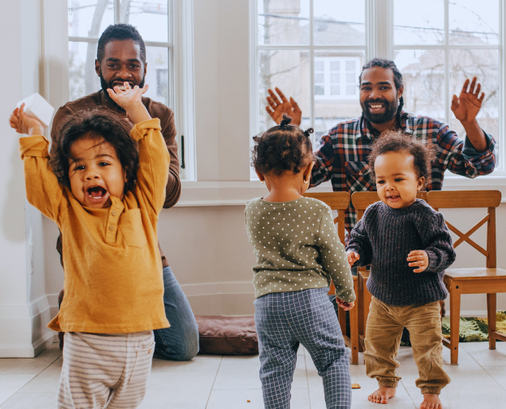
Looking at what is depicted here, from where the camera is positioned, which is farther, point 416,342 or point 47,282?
point 47,282

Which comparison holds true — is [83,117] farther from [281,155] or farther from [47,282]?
[47,282]

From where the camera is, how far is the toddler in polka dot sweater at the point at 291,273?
1369mm

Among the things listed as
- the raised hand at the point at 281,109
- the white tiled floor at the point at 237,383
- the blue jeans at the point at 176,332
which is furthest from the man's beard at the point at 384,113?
the blue jeans at the point at 176,332

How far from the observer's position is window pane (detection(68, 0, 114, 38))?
9.77ft

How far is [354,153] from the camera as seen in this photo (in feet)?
8.82

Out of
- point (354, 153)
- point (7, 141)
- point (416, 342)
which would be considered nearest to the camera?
point (416, 342)

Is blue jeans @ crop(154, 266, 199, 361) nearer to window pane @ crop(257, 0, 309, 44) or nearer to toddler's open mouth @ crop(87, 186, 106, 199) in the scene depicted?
toddler's open mouth @ crop(87, 186, 106, 199)

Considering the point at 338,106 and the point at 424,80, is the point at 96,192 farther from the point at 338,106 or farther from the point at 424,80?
the point at 424,80

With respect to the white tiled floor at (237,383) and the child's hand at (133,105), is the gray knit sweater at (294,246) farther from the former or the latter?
the white tiled floor at (237,383)

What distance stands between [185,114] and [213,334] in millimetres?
1442

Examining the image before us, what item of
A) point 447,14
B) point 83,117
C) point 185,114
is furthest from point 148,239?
point 447,14

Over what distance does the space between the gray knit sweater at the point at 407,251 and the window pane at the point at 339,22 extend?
175 centimetres

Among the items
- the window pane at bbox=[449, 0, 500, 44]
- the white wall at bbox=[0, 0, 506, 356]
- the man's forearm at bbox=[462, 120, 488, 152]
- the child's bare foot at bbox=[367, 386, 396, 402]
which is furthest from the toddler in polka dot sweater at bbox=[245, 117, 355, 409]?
the window pane at bbox=[449, 0, 500, 44]

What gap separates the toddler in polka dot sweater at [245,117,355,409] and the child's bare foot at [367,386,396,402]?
55 centimetres
